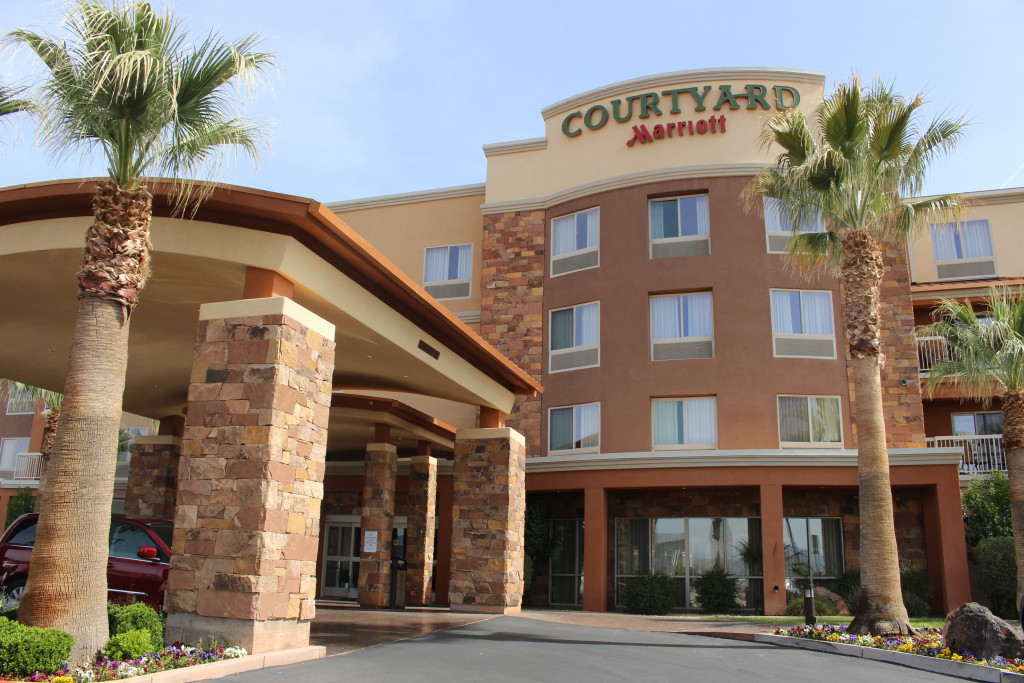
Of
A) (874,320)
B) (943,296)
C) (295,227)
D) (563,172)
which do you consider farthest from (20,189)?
(943,296)

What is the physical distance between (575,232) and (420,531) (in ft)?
33.9

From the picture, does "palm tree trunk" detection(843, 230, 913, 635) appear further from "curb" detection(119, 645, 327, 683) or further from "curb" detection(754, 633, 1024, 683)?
"curb" detection(119, 645, 327, 683)

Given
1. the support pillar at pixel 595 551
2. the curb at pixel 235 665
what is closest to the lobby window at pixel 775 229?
the support pillar at pixel 595 551

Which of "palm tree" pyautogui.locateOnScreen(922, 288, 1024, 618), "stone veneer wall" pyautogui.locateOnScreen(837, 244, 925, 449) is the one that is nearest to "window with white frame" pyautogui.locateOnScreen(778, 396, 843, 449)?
"stone veneer wall" pyautogui.locateOnScreen(837, 244, 925, 449)

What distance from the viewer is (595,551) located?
23.3m

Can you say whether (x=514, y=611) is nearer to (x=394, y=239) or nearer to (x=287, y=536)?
(x=287, y=536)

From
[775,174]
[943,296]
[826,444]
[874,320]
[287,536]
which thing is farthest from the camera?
[943,296]

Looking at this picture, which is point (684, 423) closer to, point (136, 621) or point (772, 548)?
point (772, 548)

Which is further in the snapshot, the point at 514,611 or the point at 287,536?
the point at 514,611

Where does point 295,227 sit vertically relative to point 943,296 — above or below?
below

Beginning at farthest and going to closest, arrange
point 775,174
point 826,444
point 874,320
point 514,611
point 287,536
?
1. point 826,444
2. point 514,611
3. point 775,174
4. point 874,320
5. point 287,536

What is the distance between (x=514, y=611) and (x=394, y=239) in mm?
15885

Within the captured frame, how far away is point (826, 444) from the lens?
76.7 feet

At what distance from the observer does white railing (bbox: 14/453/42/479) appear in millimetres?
33844
